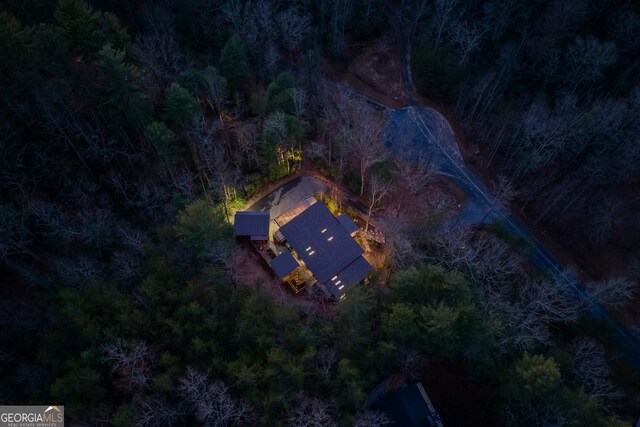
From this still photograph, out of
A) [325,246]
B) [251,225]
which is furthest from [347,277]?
[251,225]

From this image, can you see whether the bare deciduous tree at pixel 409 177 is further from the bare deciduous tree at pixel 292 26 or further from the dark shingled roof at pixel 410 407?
the bare deciduous tree at pixel 292 26

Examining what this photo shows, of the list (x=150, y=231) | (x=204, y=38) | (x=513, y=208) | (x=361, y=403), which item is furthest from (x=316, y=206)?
(x=204, y=38)

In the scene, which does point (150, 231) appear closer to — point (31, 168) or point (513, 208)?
point (31, 168)

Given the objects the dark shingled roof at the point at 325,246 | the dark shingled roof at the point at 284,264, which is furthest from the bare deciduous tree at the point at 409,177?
the dark shingled roof at the point at 284,264

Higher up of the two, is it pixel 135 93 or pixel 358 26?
pixel 135 93

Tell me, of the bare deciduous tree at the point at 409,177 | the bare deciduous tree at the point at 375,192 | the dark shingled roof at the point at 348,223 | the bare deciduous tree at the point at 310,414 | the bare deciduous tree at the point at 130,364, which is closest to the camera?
the bare deciduous tree at the point at 130,364

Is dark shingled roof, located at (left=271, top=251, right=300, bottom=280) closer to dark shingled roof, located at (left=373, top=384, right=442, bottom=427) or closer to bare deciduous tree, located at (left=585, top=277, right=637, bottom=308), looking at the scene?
dark shingled roof, located at (left=373, top=384, right=442, bottom=427)

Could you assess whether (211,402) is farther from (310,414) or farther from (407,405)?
(407,405)

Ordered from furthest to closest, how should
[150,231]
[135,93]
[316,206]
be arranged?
[316,206]
[150,231]
[135,93]
